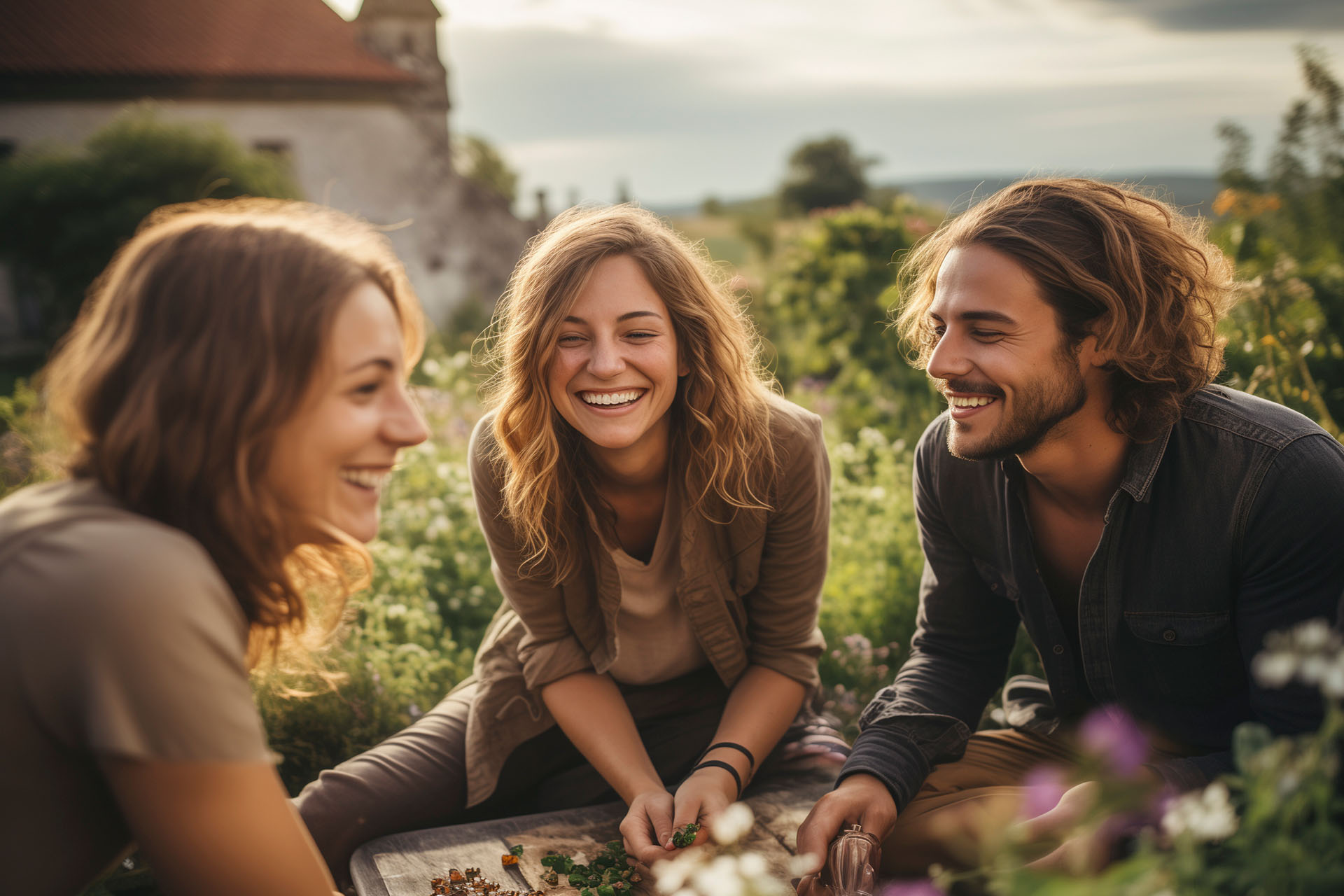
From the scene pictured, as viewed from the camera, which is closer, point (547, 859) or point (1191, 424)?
point (1191, 424)

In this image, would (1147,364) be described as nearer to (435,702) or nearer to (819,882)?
(819,882)

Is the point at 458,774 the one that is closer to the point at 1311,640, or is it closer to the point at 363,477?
the point at 363,477

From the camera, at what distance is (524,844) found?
2.43 m

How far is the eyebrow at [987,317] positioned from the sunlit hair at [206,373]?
135 cm

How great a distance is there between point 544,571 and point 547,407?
48 cm

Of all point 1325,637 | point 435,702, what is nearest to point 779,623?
point 435,702

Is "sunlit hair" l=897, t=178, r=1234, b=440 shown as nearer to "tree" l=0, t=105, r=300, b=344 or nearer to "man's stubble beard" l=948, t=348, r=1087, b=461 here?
"man's stubble beard" l=948, t=348, r=1087, b=461

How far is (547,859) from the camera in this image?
7.50 feet

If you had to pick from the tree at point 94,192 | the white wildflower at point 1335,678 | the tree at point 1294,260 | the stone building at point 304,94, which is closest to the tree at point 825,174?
the stone building at point 304,94

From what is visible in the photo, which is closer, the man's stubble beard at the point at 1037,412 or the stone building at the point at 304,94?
the man's stubble beard at the point at 1037,412

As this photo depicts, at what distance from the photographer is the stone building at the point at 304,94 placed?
53.6ft

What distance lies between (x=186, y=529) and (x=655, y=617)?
1483 millimetres

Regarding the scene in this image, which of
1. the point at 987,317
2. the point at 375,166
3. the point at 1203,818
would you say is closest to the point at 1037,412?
the point at 987,317

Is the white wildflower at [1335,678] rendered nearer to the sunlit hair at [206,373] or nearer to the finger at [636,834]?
the sunlit hair at [206,373]
